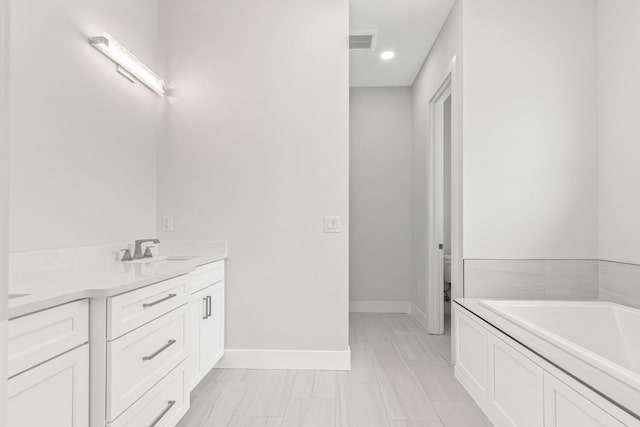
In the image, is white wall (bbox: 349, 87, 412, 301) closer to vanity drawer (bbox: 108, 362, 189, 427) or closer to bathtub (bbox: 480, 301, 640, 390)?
bathtub (bbox: 480, 301, 640, 390)

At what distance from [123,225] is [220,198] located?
652 millimetres

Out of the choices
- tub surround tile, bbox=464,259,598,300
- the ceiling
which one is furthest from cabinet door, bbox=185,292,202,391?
the ceiling

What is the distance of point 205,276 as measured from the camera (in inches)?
92.0

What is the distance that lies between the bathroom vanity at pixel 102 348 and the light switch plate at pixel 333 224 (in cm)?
106

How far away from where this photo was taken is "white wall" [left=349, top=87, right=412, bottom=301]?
14.9ft

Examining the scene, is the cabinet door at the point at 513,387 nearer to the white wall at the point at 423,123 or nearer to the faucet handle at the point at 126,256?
the white wall at the point at 423,123

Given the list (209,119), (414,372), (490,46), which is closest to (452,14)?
(490,46)

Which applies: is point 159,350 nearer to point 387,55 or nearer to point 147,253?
point 147,253

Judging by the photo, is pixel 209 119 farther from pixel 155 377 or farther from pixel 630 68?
pixel 630 68

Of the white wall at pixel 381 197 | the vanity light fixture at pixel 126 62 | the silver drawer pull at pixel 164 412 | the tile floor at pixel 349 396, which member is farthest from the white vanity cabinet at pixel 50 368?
the white wall at pixel 381 197

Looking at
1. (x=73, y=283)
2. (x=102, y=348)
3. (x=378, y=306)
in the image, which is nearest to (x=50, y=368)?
(x=102, y=348)

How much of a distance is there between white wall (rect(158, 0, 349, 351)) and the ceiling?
1.44 feet

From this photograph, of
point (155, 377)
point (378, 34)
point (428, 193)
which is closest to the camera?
point (155, 377)

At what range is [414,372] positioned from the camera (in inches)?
105
